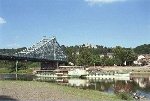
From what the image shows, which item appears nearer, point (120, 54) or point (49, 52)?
point (120, 54)

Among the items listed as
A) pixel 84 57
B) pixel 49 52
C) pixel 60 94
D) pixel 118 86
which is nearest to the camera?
pixel 60 94

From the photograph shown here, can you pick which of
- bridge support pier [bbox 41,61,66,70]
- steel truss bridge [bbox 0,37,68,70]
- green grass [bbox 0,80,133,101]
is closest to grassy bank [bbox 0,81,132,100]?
green grass [bbox 0,80,133,101]

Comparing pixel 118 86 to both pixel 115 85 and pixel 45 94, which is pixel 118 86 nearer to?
pixel 115 85

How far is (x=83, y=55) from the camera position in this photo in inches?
5281

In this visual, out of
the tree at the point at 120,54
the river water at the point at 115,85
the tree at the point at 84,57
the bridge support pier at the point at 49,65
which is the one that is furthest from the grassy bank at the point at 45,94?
the tree at the point at 84,57

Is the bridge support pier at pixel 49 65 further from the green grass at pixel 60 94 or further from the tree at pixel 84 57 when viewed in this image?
the green grass at pixel 60 94

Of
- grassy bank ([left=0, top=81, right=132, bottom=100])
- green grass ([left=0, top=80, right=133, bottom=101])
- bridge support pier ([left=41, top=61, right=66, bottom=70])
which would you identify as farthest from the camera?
bridge support pier ([left=41, top=61, right=66, bottom=70])

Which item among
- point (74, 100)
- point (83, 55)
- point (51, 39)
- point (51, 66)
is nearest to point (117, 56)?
point (83, 55)

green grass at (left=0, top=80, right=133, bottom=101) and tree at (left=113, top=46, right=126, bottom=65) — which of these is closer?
green grass at (left=0, top=80, right=133, bottom=101)

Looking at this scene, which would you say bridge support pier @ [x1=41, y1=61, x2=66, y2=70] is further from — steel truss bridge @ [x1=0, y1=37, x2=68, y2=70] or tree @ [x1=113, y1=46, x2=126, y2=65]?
tree @ [x1=113, y1=46, x2=126, y2=65]

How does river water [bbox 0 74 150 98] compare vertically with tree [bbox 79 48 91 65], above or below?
below

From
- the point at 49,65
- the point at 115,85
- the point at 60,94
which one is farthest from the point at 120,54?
the point at 60,94

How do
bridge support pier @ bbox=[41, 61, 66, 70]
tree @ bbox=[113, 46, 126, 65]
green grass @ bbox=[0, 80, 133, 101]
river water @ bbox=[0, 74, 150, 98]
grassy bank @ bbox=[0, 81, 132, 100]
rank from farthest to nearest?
tree @ bbox=[113, 46, 126, 65], bridge support pier @ bbox=[41, 61, 66, 70], river water @ bbox=[0, 74, 150, 98], green grass @ bbox=[0, 80, 133, 101], grassy bank @ bbox=[0, 81, 132, 100]

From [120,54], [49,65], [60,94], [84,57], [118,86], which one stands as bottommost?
[118,86]
